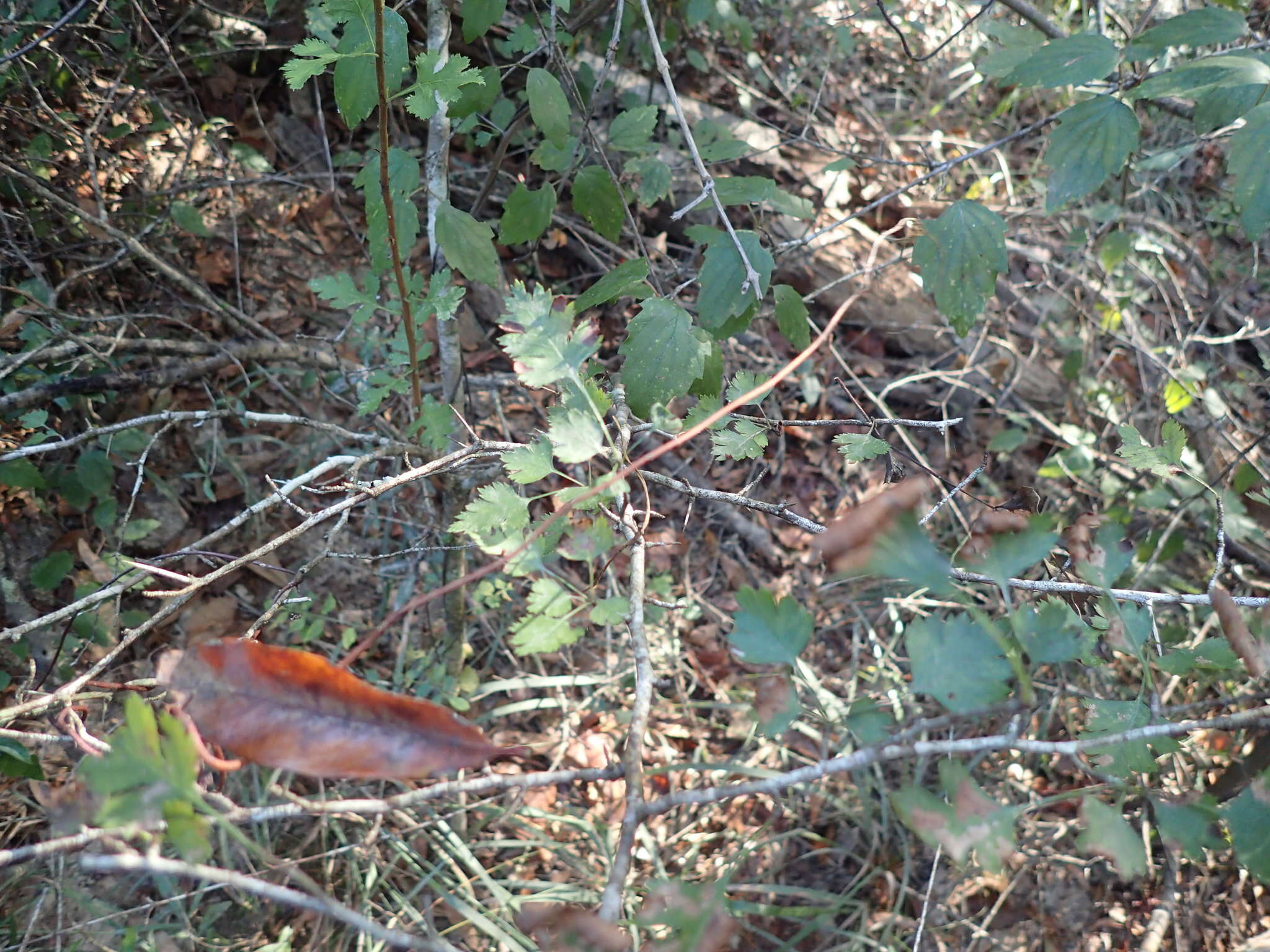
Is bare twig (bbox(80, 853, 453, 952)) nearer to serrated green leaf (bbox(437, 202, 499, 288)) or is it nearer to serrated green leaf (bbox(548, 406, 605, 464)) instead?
serrated green leaf (bbox(548, 406, 605, 464))

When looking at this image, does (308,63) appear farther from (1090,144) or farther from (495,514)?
(1090,144)

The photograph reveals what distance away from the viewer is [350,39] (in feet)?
3.61

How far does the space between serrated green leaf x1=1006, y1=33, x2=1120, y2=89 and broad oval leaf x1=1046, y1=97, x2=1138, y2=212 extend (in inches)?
2.5

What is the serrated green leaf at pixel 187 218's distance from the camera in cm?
202

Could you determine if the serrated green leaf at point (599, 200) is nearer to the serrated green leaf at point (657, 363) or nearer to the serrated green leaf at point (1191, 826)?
the serrated green leaf at point (657, 363)

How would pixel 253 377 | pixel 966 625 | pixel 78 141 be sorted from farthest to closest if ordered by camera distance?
pixel 253 377, pixel 78 141, pixel 966 625

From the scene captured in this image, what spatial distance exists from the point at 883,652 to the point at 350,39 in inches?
79.0

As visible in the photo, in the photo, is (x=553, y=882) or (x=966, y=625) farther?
(x=553, y=882)

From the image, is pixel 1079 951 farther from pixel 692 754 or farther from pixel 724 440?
pixel 724 440

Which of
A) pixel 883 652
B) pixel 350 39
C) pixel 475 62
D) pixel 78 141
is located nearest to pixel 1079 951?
pixel 883 652

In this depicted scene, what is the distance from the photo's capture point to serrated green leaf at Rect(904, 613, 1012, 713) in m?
0.65

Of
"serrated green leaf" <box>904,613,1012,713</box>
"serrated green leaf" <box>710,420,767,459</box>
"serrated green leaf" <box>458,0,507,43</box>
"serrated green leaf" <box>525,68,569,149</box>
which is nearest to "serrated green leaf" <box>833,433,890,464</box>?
"serrated green leaf" <box>710,420,767,459</box>

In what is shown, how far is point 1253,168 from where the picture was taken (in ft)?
4.38

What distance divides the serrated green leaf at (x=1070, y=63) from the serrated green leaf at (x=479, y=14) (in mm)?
1001
